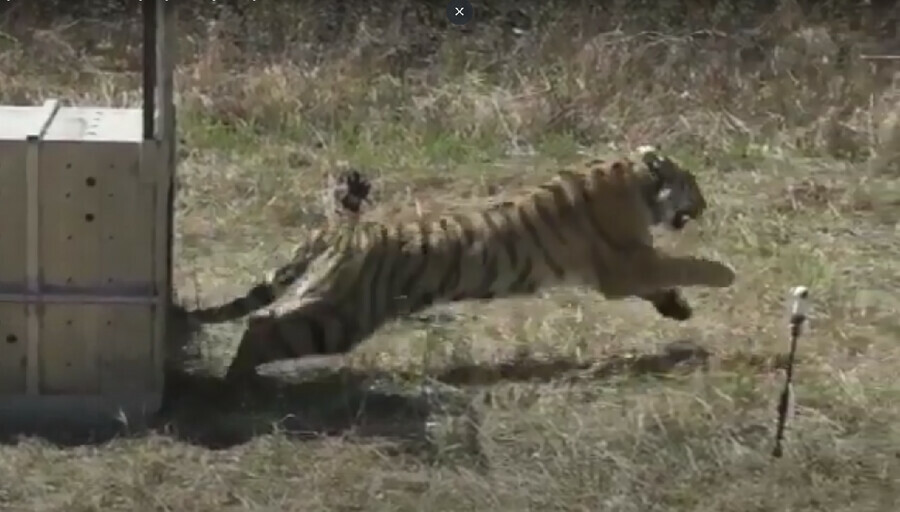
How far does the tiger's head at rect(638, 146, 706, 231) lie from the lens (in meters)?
5.38

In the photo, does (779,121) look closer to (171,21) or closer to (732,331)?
(732,331)

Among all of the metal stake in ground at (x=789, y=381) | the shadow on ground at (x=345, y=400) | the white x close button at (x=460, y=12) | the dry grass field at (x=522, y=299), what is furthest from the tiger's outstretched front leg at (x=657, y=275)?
the white x close button at (x=460, y=12)

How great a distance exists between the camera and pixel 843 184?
24.0 ft

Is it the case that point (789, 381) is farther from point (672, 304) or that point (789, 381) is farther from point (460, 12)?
point (460, 12)

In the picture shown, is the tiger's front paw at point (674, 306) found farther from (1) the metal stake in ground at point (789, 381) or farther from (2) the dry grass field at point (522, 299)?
(1) the metal stake in ground at point (789, 381)

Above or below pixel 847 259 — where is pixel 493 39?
above

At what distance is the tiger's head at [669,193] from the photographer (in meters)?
5.38

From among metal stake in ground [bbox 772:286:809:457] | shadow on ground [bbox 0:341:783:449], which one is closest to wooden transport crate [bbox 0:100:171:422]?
shadow on ground [bbox 0:341:783:449]

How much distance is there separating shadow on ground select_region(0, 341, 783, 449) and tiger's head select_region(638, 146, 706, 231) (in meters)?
0.60

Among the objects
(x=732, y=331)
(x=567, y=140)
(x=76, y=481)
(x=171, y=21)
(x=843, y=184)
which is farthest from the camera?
(x=567, y=140)

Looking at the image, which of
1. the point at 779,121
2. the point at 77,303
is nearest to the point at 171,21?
the point at 77,303

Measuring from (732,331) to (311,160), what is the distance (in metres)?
2.65

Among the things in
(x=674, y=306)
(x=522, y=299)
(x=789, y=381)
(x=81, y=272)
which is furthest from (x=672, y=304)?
(x=81, y=272)

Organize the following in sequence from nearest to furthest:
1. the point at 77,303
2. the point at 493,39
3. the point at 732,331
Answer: the point at 77,303 < the point at 732,331 < the point at 493,39
